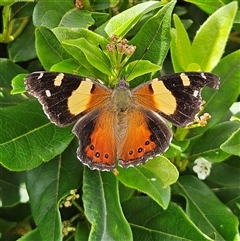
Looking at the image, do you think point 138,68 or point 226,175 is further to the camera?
point 226,175

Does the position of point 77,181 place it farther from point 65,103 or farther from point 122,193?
point 65,103

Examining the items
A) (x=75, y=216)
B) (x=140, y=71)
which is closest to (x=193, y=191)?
(x=75, y=216)

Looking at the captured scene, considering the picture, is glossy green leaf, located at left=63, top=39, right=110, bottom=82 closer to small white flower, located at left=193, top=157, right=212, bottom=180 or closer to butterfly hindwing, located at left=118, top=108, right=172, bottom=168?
butterfly hindwing, located at left=118, top=108, right=172, bottom=168

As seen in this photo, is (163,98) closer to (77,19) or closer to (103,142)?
(103,142)

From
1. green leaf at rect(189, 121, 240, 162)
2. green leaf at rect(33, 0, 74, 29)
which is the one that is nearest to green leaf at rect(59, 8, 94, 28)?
green leaf at rect(33, 0, 74, 29)

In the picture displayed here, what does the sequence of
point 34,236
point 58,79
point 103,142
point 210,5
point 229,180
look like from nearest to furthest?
point 58,79 → point 103,142 → point 34,236 → point 210,5 → point 229,180

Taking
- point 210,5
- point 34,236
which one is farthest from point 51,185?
point 210,5

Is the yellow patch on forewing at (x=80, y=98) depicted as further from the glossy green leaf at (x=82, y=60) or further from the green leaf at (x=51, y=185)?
the green leaf at (x=51, y=185)
